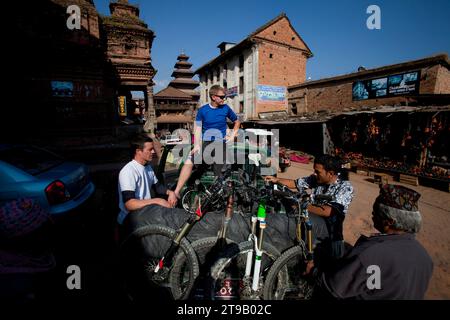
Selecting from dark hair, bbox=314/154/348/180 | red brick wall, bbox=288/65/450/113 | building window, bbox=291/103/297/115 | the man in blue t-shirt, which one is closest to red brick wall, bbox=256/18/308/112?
building window, bbox=291/103/297/115

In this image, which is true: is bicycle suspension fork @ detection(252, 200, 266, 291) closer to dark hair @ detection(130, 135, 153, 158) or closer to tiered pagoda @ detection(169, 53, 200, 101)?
dark hair @ detection(130, 135, 153, 158)

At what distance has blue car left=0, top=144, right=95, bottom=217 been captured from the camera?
3.30 meters

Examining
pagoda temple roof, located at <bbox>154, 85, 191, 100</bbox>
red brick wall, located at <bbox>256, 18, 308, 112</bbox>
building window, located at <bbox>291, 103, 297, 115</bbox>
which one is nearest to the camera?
building window, located at <bbox>291, 103, 297, 115</bbox>

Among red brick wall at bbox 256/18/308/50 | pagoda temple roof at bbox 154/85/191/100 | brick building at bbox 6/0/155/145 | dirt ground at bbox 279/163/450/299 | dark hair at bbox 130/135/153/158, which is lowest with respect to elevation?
dirt ground at bbox 279/163/450/299

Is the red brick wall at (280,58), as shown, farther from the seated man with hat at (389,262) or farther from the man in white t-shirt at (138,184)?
the seated man with hat at (389,262)

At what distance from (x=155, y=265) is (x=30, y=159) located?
3376 millimetres

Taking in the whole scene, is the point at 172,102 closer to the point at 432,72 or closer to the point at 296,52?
the point at 296,52

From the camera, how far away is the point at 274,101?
26812 mm

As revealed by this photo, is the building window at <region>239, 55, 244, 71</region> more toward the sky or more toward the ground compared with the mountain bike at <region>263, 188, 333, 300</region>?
more toward the sky

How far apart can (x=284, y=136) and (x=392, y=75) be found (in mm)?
9645

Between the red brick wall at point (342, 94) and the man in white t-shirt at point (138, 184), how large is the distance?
56.7 feet

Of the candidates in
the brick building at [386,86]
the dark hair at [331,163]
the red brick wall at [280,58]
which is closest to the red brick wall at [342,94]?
the brick building at [386,86]

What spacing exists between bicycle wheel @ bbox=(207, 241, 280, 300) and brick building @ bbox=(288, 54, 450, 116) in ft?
50.8

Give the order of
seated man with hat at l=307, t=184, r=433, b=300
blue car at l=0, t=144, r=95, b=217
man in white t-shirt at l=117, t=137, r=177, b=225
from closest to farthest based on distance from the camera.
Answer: seated man with hat at l=307, t=184, r=433, b=300, man in white t-shirt at l=117, t=137, r=177, b=225, blue car at l=0, t=144, r=95, b=217
